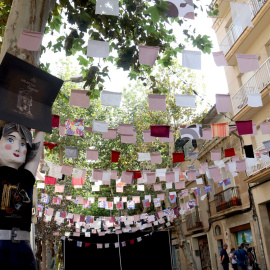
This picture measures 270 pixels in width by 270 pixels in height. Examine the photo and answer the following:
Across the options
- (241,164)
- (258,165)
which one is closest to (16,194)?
(241,164)

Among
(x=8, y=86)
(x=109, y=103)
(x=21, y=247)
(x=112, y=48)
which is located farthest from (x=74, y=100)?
(x=21, y=247)

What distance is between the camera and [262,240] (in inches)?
582

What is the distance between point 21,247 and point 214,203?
717 inches

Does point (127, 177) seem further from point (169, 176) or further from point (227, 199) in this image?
point (227, 199)

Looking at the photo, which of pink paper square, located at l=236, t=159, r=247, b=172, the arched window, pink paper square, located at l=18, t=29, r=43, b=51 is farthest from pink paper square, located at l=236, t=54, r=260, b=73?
the arched window

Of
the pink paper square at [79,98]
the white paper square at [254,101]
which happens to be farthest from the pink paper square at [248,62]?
the pink paper square at [79,98]

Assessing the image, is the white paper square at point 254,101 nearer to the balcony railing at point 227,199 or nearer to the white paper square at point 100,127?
the white paper square at point 100,127

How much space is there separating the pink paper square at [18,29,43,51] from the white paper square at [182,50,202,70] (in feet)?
9.44

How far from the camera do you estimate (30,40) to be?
3.73m

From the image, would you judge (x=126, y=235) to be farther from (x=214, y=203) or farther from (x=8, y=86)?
(x=8, y=86)

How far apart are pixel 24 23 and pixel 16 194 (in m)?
2.04

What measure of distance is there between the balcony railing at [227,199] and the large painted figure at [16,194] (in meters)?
15.0

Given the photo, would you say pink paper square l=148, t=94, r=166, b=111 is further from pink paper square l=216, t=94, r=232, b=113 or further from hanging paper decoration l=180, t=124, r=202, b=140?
hanging paper decoration l=180, t=124, r=202, b=140

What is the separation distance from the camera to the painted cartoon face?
10.5ft
